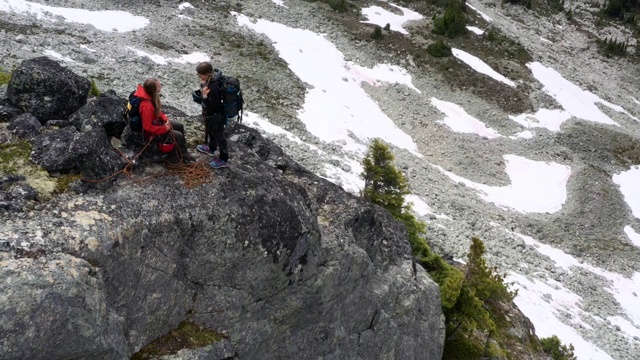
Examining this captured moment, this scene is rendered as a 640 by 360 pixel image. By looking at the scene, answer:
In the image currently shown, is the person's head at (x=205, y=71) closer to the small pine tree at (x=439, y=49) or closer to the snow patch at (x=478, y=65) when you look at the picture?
the small pine tree at (x=439, y=49)

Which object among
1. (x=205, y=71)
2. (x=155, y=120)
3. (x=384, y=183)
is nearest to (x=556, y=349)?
(x=384, y=183)

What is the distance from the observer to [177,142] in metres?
10.5

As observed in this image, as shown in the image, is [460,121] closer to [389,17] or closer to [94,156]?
[389,17]

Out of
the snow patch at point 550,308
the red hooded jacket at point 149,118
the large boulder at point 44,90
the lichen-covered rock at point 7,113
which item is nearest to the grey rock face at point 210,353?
the red hooded jacket at point 149,118

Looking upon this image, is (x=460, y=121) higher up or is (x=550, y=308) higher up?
(x=460, y=121)

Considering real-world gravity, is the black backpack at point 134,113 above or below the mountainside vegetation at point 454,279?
above

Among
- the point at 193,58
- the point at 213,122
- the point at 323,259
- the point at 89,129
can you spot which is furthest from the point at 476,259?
the point at 193,58

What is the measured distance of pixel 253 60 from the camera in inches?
1841

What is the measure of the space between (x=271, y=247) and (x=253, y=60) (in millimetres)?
38797

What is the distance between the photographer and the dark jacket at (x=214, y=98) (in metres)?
10.6

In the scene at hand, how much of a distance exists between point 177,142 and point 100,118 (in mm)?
2098

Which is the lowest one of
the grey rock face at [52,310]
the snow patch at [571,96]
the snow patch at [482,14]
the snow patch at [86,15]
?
the snow patch at [571,96]

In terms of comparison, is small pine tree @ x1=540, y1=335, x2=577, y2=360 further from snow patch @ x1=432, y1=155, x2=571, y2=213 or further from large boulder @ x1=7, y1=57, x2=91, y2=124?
large boulder @ x1=7, y1=57, x2=91, y2=124

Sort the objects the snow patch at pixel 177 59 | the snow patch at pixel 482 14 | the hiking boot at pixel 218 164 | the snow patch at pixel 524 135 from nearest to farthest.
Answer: the hiking boot at pixel 218 164
the snow patch at pixel 177 59
the snow patch at pixel 524 135
the snow patch at pixel 482 14
